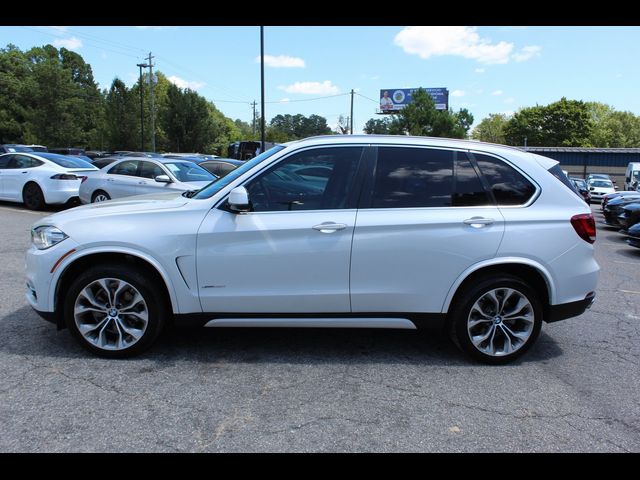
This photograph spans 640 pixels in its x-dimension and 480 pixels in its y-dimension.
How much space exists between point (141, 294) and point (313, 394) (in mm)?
1532

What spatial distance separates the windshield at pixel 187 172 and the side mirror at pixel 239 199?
7.22 m

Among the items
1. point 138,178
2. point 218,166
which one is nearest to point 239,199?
point 138,178

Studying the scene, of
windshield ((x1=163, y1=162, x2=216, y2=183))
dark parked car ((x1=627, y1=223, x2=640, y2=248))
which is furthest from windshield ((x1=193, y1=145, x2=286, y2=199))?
dark parked car ((x1=627, y1=223, x2=640, y2=248))

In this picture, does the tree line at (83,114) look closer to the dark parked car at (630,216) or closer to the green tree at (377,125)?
the green tree at (377,125)

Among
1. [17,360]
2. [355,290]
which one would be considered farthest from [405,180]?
[17,360]

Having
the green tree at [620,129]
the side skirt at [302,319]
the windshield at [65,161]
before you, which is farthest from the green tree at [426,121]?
the side skirt at [302,319]

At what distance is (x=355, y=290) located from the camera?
12.3 feet

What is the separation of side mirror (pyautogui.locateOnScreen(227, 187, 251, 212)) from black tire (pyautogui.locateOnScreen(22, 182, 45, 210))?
422 inches

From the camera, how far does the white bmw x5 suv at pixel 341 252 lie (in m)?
3.71

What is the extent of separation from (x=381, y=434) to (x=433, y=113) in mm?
63120

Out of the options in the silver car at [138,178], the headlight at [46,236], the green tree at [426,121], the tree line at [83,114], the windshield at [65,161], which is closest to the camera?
the headlight at [46,236]

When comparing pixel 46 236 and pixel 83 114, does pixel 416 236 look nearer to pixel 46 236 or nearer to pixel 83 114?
pixel 46 236

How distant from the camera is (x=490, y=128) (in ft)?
361

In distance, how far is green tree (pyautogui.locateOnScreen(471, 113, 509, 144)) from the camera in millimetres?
105787
